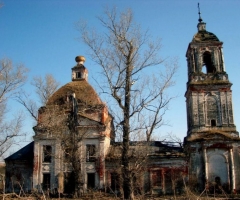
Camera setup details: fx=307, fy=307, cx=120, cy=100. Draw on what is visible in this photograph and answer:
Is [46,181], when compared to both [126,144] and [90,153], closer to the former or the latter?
[90,153]

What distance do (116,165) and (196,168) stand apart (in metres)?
5.98

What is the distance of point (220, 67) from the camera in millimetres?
25297

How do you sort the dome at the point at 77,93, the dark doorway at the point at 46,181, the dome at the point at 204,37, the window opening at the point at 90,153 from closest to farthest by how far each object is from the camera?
the dark doorway at the point at 46,181 → the window opening at the point at 90,153 → the dome at the point at 77,93 → the dome at the point at 204,37

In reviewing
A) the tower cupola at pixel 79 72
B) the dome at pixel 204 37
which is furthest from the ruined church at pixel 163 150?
the tower cupola at pixel 79 72

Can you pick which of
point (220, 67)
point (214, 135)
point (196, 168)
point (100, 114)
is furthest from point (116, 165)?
point (220, 67)

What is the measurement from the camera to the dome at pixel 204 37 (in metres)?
26.0

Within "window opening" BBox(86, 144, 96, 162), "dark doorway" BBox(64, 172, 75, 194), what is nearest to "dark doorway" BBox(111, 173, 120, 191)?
"window opening" BBox(86, 144, 96, 162)

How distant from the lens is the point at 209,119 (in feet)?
79.7

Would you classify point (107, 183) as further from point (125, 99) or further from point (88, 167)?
point (125, 99)

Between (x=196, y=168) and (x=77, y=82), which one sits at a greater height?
(x=77, y=82)

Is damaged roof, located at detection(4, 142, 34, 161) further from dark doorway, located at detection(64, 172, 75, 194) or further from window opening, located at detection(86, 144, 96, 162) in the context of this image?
window opening, located at detection(86, 144, 96, 162)

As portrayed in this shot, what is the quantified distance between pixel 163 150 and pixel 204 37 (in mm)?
10309

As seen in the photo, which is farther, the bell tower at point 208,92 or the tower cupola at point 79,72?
the tower cupola at point 79,72

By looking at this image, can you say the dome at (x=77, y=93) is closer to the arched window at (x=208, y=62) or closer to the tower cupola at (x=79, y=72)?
the tower cupola at (x=79, y=72)
